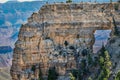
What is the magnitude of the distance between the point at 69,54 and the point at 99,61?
9.72 m

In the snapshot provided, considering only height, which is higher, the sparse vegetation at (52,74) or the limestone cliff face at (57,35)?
the limestone cliff face at (57,35)

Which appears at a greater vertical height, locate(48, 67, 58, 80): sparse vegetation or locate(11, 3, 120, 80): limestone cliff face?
locate(11, 3, 120, 80): limestone cliff face

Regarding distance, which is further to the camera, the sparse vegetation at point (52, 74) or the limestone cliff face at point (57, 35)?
the limestone cliff face at point (57, 35)

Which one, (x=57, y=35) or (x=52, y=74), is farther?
(x=57, y=35)

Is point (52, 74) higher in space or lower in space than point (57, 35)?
lower

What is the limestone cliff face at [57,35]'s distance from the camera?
102 metres

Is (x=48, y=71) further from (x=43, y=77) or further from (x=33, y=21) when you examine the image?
(x=33, y=21)

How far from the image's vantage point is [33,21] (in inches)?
4080

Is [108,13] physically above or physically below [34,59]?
above

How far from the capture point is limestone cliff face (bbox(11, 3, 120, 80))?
335 ft

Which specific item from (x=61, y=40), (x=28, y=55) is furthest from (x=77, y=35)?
(x=28, y=55)

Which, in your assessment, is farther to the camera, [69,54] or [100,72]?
[69,54]

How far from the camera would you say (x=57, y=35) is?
103125mm

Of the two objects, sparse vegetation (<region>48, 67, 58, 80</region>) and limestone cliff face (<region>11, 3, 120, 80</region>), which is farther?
limestone cliff face (<region>11, 3, 120, 80</region>)
